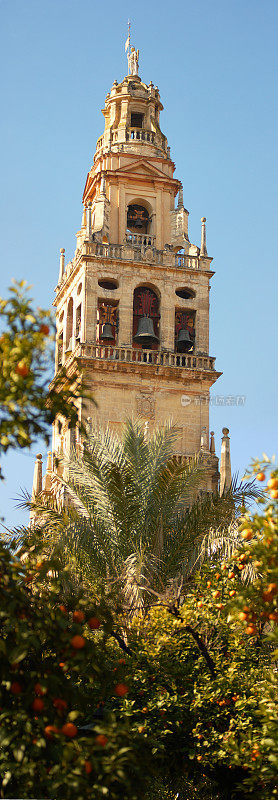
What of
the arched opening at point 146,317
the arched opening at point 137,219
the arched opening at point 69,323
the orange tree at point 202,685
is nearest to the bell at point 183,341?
the arched opening at point 146,317

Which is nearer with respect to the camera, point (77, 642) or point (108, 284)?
point (77, 642)

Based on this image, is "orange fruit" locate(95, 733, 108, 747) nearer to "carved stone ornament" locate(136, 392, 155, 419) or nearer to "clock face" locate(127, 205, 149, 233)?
"carved stone ornament" locate(136, 392, 155, 419)

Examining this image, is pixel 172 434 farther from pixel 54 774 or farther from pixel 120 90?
pixel 120 90

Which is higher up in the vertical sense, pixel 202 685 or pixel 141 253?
pixel 141 253

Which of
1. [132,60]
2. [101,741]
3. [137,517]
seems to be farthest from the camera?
[132,60]

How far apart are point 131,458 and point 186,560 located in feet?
6.75

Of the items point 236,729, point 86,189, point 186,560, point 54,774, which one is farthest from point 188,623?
point 86,189

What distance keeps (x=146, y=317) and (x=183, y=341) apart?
1.63 meters

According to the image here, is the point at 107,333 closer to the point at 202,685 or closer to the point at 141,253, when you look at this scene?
the point at 141,253

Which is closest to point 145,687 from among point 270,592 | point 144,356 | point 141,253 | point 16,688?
point 270,592

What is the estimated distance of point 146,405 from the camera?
116ft

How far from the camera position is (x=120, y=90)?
4319cm

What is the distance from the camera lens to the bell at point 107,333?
118ft

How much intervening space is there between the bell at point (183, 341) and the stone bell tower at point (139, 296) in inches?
1.6
